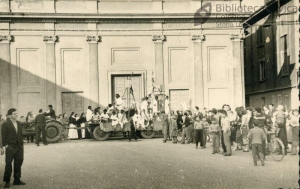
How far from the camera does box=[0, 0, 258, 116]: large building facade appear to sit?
25.5m

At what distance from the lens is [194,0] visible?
1075 inches

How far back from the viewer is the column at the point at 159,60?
87.4 ft

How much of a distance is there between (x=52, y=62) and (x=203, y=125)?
13003 mm

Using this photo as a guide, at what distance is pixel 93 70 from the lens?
2608 cm

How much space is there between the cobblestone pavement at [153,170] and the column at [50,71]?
36.0 ft

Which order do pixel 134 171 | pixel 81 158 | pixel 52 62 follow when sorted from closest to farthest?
pixel 134 171 < pixel 81 158 < pixel 52 62

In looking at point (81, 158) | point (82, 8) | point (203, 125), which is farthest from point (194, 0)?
point (81, 158)

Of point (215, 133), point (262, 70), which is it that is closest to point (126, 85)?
point (262, 70)

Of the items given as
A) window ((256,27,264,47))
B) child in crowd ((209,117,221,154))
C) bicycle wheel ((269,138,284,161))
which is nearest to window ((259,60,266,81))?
window ((256,27,264,47))

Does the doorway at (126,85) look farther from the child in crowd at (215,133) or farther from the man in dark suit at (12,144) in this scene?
the man in dark suit at (12,144)

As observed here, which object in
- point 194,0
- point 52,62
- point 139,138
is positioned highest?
point 194,0

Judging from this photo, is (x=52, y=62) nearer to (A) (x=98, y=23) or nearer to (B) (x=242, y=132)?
(A) (x=98, y=23)

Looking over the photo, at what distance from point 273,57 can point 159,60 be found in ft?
28.9

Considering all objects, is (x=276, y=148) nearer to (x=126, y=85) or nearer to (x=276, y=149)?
(x=276, y=149)
